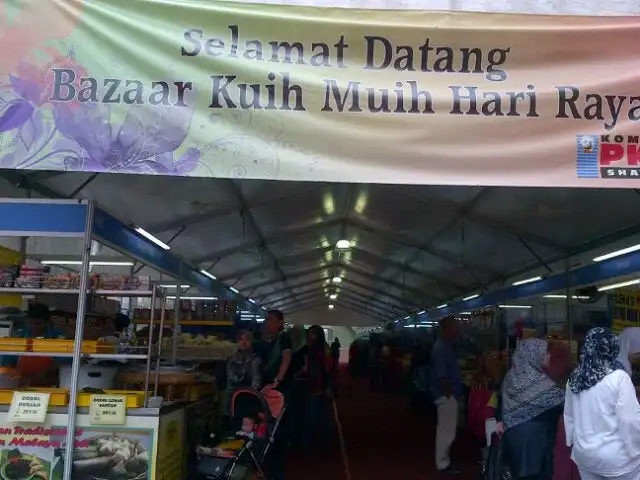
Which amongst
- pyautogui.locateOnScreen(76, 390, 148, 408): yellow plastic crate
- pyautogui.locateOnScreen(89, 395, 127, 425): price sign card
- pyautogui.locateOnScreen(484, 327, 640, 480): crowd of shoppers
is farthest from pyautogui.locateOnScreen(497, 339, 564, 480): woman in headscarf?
pyautogui.locateOnScreen(89, 395, 127, 425): price sign card

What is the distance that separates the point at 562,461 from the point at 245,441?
2.68 metres

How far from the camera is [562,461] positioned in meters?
5.56

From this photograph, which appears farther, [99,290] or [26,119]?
[99,290]

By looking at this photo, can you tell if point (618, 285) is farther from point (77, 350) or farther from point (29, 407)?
point (29, 407)

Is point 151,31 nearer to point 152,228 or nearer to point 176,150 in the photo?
point 176,150

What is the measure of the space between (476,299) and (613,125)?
11.4m

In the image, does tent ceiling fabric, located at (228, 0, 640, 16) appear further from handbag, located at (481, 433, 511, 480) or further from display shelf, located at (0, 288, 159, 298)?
handbag, located at (481, 433, 511, 480)

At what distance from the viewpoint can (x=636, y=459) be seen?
12.0ft

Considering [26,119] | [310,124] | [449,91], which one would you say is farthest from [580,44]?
[26,119]

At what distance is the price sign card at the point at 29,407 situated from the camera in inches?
167

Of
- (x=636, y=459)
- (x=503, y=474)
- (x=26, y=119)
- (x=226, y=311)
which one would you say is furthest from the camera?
(x=226, y=311)

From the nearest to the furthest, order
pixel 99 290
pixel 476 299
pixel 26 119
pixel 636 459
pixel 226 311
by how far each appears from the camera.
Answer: pixel 26 119 → pixel 636 459 → pixel 99 290 → pixel 226 311 → pixel 476 299

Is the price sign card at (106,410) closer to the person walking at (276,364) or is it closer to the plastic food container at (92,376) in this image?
the plastic food container at (92,376)

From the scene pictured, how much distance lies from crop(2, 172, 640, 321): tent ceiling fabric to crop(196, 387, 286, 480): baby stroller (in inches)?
99.1
